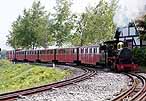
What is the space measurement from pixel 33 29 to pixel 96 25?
17.2 m

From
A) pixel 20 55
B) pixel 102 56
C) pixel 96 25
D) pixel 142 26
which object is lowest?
pixel 20 55

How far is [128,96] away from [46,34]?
54.8m

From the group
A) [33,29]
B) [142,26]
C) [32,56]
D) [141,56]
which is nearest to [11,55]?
[33,29]

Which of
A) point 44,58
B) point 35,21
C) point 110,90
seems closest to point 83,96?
point 110,90

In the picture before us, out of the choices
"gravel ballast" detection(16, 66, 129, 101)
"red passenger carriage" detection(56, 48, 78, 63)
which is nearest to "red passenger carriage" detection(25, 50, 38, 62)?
"red passenger carriage" detection(56, 48, 78, 63)

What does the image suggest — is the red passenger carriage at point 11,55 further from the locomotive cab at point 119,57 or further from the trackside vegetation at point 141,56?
the locomotive cab at point 119,57

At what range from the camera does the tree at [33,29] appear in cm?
7110

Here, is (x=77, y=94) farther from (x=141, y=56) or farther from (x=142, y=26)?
(x=142, y=26)

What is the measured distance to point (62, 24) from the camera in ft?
198

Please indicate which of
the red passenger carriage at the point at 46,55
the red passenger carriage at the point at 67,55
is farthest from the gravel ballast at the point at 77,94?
the red passenger carriage at the point at 46,55

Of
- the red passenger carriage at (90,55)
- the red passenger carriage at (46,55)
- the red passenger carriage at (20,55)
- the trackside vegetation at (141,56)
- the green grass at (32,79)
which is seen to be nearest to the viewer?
the green grass at (32,79)

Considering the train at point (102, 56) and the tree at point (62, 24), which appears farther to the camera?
the tree at point (62, 24)

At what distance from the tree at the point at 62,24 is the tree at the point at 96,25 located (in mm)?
1546

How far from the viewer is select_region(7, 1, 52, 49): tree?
71.1 meters
